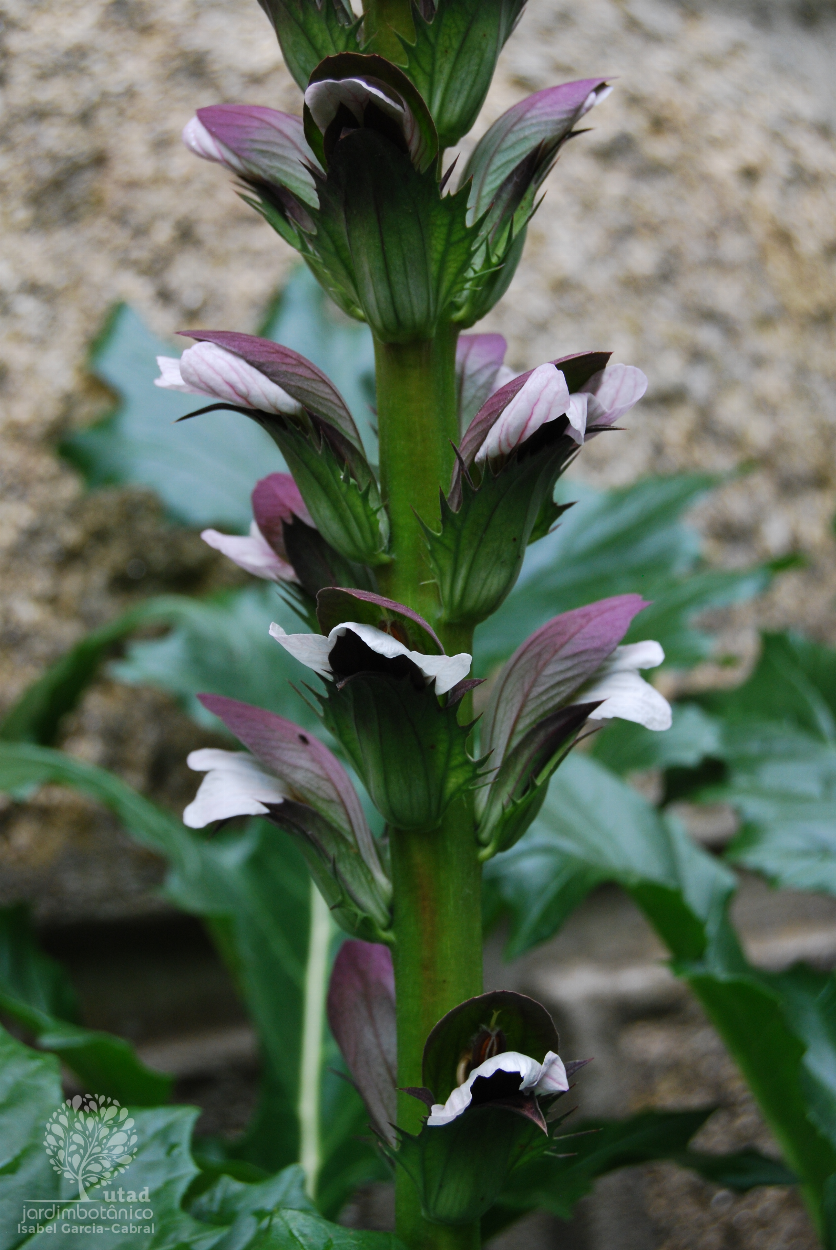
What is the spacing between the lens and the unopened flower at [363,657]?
1.09ft

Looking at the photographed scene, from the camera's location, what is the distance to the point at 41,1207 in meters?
0.43

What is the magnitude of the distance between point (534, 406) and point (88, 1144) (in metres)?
0.40

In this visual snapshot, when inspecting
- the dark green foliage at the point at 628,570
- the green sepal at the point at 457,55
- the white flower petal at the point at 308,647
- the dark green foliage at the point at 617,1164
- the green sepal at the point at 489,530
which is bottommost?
the dark green foliage at the point at 617,1164

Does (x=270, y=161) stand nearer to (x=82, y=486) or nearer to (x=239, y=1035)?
(x=82, y=486)

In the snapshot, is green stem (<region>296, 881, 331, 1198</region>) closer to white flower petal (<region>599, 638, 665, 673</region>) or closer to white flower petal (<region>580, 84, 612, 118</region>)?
white flower petal (<region>599, 638, 665, 673</region>)

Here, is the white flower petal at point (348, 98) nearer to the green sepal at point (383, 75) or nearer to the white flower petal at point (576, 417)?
the green sepal at point (383, 75)

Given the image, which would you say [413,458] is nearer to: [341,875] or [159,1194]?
[341,875]

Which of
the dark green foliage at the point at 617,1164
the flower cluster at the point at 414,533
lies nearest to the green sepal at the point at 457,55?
the flower cluster at the point at 414,533

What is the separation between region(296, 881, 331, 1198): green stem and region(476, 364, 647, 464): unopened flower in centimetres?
46

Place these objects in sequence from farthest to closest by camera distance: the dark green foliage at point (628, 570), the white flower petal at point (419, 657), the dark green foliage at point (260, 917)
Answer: the dark green foliage at point (628, 570) → the dark green foliage at point (260, 917) → the white flower petal at point (419, 657)

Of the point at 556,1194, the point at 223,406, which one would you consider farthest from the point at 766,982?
the point at 223,406

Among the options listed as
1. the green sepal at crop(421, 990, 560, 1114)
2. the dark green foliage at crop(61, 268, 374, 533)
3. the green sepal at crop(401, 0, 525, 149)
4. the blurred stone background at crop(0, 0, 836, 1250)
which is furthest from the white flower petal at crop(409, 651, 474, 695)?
the blurred stone background at crop(0, 0, 836, 1250)

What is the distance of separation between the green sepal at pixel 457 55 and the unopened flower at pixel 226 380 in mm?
130

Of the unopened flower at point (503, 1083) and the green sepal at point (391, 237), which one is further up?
the green sepal at point (391, 237)
